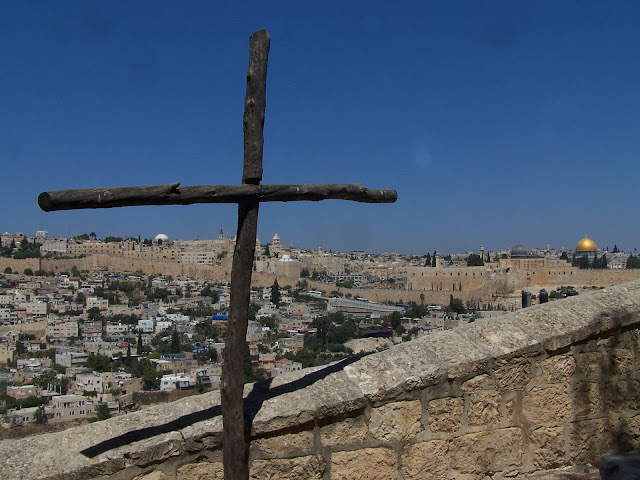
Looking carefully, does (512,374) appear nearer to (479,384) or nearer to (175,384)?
(479,384)

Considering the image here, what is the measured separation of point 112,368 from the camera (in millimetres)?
27766

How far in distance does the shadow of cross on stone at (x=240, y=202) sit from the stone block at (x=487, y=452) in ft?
2.36

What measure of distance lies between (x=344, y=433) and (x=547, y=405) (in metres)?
0.76

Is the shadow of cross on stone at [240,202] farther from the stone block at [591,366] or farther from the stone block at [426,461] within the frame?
the stone block at [591,366]

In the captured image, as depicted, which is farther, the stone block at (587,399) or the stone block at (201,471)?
the stone block at (587,399)

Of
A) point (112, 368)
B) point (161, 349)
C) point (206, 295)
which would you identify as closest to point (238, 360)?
point (112, 368)

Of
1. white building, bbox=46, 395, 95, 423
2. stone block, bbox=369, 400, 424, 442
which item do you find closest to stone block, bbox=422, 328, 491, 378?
stone block, bbox=369, 400, 424, 442

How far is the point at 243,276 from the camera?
1.89 metres

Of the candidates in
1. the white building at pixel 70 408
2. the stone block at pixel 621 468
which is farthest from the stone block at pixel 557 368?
the white building at pixel 70 408

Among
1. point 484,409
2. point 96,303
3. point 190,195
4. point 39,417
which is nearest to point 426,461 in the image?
point 484,409

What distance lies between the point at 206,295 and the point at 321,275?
87.2ft

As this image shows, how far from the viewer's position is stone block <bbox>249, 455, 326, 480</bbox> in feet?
6.33

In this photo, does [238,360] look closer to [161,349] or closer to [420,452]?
[420,452]

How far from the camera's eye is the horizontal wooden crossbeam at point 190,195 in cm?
169
